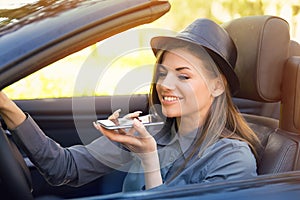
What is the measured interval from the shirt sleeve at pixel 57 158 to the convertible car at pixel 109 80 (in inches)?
2.0

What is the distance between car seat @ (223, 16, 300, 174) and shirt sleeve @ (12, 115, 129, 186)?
0.61 m

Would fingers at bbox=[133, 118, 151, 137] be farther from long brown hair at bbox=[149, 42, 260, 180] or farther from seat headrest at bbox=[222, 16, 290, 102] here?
seat headrest at bbox=[222, 16, 290, 102]

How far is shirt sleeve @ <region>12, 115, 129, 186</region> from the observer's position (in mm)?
1780

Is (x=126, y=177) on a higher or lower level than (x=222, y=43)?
lower

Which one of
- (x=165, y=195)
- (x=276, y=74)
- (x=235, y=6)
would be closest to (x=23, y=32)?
(x=165, y=195)

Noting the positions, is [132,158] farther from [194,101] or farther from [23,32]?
[23,32]

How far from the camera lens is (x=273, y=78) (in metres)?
2.06

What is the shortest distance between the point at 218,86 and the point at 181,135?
0.24 meters

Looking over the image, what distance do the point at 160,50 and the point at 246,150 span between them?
50cm

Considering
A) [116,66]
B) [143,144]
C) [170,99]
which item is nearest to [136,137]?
[143,144]

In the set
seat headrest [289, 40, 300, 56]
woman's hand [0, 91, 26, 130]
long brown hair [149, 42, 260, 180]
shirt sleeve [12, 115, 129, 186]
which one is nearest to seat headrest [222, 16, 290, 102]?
long brown hair [149, 42, 260, 180]

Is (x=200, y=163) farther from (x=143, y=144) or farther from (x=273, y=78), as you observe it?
(x=273, y=78)

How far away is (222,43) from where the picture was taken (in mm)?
1999

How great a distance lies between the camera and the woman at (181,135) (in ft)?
6.01
